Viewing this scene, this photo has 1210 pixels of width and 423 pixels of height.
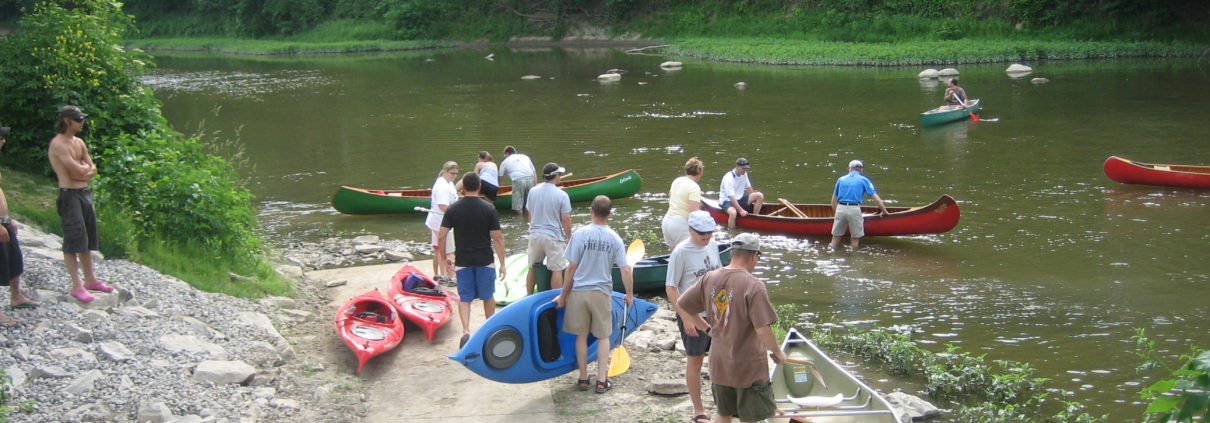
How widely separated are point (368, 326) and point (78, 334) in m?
2.61

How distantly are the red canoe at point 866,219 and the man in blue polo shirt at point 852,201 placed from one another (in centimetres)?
21

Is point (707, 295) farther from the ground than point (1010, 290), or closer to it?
farther from the ground

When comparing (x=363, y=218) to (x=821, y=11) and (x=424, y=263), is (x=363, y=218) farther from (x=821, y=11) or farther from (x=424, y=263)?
(x=821, y=11)

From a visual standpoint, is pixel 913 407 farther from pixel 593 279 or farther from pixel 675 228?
pixel 675 228

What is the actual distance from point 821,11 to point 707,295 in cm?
4901

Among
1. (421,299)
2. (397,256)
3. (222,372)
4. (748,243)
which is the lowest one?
(397,256)

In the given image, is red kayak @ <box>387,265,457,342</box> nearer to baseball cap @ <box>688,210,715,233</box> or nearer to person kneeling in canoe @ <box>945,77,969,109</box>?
baseball cap @ <box>688,210,715,233</box>

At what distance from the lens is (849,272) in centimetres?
1445

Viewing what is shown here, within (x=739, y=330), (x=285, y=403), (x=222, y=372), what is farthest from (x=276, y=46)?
(x=739, y=330)

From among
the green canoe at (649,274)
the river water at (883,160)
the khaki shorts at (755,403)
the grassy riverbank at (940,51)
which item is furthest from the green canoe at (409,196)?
the grassy riverbank at (940,51)

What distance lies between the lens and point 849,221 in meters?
15.4

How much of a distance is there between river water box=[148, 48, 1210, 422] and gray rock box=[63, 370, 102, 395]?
6.97m

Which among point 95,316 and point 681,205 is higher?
point 681,205

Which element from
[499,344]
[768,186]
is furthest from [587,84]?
[499,344]
